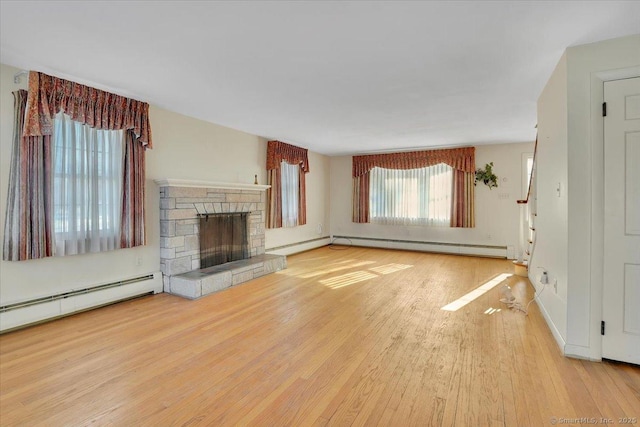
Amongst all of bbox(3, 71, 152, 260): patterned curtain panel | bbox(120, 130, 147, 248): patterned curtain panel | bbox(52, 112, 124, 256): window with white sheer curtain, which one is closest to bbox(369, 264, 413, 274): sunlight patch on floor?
bbox(120, 130, 147, 248): patterned curtain panel

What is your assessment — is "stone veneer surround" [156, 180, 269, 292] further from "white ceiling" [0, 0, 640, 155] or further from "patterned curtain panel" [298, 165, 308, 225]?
"patterned curtain panel" [298, 165, 308, 225]

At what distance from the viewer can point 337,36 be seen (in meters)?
2.17

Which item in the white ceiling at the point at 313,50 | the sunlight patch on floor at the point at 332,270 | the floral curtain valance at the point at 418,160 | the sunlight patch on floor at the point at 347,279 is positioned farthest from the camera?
the floral curtain valance at the point at 418,160

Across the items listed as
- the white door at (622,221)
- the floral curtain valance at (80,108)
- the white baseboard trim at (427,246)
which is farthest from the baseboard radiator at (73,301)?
the white baseboard trim at (427,246)

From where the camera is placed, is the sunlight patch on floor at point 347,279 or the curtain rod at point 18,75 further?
the sunlight patch on floor at point 347,279

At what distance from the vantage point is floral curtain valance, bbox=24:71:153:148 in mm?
2688

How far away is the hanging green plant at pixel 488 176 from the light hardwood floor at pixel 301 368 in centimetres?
343

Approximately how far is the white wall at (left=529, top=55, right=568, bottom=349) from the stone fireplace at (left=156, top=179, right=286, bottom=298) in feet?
11.9

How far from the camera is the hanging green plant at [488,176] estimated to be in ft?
20.0

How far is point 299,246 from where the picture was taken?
6762mm

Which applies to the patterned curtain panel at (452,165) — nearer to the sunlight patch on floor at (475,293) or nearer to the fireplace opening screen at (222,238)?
the sunlight patch on floor at (475,293)

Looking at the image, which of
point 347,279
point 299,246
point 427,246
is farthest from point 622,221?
point 299,246

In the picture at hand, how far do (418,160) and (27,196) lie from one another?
21.0 ft

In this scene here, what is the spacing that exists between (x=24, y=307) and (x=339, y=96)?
3.79m
